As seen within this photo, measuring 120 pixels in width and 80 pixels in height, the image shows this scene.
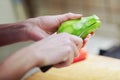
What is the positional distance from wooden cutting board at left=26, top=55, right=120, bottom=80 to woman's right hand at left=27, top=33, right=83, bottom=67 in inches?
8.1

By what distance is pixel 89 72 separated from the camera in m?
0.73

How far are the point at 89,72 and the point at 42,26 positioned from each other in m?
0.19

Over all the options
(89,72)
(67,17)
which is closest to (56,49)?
(67,17)

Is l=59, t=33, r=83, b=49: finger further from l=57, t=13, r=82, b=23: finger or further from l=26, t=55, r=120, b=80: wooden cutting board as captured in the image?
l=26, t=55, r=120, b=80: wooden cutting board

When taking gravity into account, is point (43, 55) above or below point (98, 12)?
above

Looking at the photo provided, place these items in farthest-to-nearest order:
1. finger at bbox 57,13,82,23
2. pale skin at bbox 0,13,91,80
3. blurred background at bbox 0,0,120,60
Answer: blurred background at bbox 0,0,120,60
finger at bbox 57,13,82,23
pale skin at bbox 0,13,91,80

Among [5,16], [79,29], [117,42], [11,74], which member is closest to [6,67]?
[11,74]

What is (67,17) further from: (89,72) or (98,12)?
(98,12)

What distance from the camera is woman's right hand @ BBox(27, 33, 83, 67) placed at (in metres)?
0.49

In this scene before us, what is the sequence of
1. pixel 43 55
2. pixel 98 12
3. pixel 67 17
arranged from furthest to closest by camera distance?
pixel 98 12 → pixel 67 17 → pixel 43 55

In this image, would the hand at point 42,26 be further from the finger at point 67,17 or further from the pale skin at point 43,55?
the pale skin at point 43,55

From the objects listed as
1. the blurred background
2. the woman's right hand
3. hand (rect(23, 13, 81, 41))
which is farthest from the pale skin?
→ the blurred background

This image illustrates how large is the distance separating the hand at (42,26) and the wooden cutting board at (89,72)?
0.47 ft

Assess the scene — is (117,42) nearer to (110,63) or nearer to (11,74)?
(110,63)
